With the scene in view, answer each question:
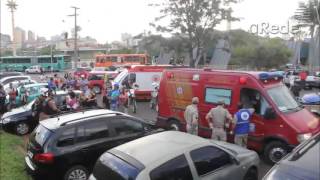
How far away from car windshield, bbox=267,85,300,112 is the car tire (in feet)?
29.4

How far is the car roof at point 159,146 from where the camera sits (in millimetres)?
6273

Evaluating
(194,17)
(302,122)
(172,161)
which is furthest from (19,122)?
(194,17)

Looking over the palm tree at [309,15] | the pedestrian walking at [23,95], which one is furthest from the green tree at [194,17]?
the pedestrian walking at [23,95]

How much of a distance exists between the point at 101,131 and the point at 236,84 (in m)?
3.92

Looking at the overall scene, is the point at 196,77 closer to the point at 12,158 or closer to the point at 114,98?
the point at 12,158

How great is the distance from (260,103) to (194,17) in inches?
1344

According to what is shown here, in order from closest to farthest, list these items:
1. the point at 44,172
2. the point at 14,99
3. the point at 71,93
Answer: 1. the point at 44,172
2. the point at 71,93
3. the point at 14,99

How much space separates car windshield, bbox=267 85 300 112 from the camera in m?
10.5

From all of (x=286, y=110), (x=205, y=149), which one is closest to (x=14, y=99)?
(x=286, y=110)

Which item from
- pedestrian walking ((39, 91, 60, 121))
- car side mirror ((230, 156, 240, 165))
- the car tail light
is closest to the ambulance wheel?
pedestrian walking ((39, 91, 60, 121))

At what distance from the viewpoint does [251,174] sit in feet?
25.3

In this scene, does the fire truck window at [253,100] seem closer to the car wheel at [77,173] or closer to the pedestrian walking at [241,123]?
the pedestrian walking at [241,123]

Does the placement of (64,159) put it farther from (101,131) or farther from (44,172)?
(101,131)

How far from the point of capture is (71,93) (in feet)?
53.5
